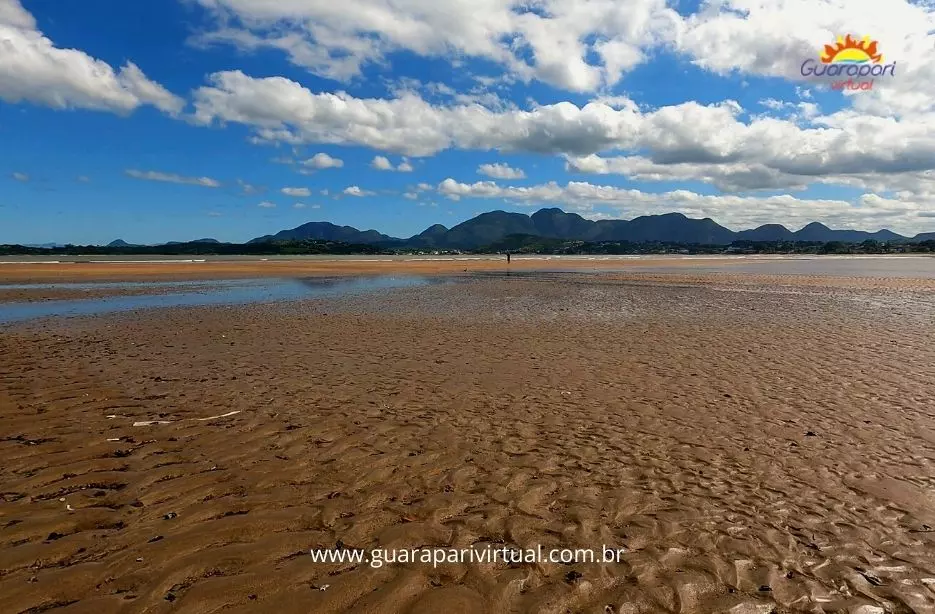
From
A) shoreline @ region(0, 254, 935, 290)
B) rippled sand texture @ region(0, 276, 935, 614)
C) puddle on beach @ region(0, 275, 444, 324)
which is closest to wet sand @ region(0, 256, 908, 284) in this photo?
shoreline @ region(0, 254, 935, 290)

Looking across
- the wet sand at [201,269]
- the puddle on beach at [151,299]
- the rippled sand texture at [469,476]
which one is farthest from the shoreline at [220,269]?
the rippled sand texture at [469,476]

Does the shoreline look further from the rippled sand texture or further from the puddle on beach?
the rippled sand texture

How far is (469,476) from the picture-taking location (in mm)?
7309

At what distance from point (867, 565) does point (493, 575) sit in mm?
4051

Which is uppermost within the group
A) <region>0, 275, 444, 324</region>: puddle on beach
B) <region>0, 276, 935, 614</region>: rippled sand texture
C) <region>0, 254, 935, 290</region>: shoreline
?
<region>0, 254, 935, 290</region>: shoreline

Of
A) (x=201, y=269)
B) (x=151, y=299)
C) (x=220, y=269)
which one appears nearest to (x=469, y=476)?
(x=151, y=299)

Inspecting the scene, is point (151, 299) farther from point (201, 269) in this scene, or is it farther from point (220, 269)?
point (220, 269)

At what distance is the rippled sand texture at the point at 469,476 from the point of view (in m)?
4.84

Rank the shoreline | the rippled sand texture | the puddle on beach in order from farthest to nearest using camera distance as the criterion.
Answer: the shoreline, the puddle on beach, the rippled sand texture

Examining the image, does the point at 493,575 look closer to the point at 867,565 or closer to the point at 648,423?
the point at 867,565

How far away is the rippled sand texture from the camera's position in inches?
191

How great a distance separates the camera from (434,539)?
564 cm

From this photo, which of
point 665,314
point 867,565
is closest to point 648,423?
point 867,565

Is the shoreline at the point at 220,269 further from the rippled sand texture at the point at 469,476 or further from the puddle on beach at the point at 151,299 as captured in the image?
the rippled sand texture at the point at 469,476
